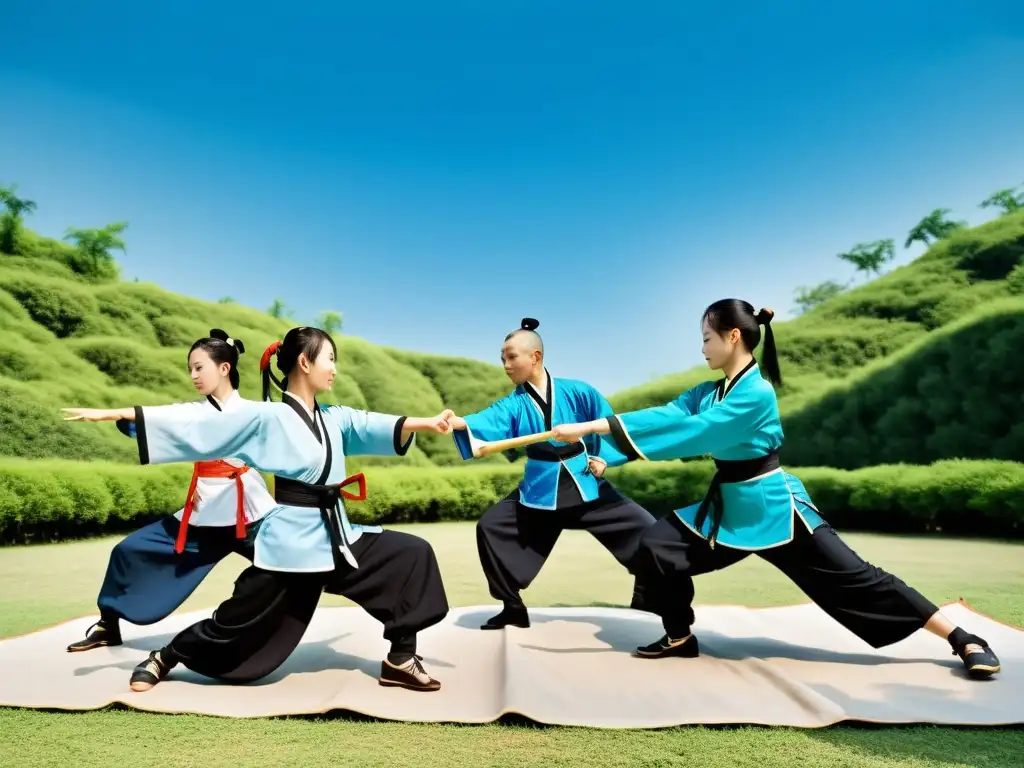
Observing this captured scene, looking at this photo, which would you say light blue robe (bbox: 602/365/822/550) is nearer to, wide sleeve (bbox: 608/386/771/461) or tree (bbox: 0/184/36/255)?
wide sleeve (bbox: 608/386/771/461)

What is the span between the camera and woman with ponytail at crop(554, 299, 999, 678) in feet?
10.5

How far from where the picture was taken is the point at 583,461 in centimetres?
422

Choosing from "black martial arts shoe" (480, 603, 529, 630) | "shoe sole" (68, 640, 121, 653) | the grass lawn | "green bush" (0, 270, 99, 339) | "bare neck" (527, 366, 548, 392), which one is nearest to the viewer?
the grass lawn

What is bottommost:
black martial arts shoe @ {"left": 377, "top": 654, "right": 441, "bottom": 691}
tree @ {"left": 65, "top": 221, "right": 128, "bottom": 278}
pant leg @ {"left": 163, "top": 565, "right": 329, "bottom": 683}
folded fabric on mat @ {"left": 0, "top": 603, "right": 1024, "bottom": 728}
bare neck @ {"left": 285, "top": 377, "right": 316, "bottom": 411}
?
folded fabric on mat @ {"left": 0, "top": 603, "right": 1024, "bottom": 728}

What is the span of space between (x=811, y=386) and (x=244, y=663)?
17.0 m

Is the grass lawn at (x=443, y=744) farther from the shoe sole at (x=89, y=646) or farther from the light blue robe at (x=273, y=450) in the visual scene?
the shoe sole at (x=89, y=646)

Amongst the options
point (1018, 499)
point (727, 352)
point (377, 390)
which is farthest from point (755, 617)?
point (377, 390)

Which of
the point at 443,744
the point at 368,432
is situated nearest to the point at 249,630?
the point at 368,432

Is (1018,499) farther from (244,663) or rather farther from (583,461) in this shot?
(244,663)

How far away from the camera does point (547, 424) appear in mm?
4227

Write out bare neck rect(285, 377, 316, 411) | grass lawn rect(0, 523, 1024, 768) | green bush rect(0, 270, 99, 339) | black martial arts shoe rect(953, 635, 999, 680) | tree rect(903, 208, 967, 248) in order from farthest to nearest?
tree rect(903, 208, 967, 248) → green bush rect(0, 270, 99, 339) → bare neck rect(285, 377, 316, 411) → black martial arts shoe rect(953, 635, 999, 680) → grass lawn rect(0, 523, 1024, 768)

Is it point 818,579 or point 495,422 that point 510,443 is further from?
point 818,579

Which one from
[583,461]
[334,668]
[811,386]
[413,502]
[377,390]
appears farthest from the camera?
[377,390]

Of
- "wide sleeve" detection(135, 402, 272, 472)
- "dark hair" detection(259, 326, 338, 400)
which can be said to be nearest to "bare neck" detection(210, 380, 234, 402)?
"dark hair" detection(259, 326, 338, 400)
